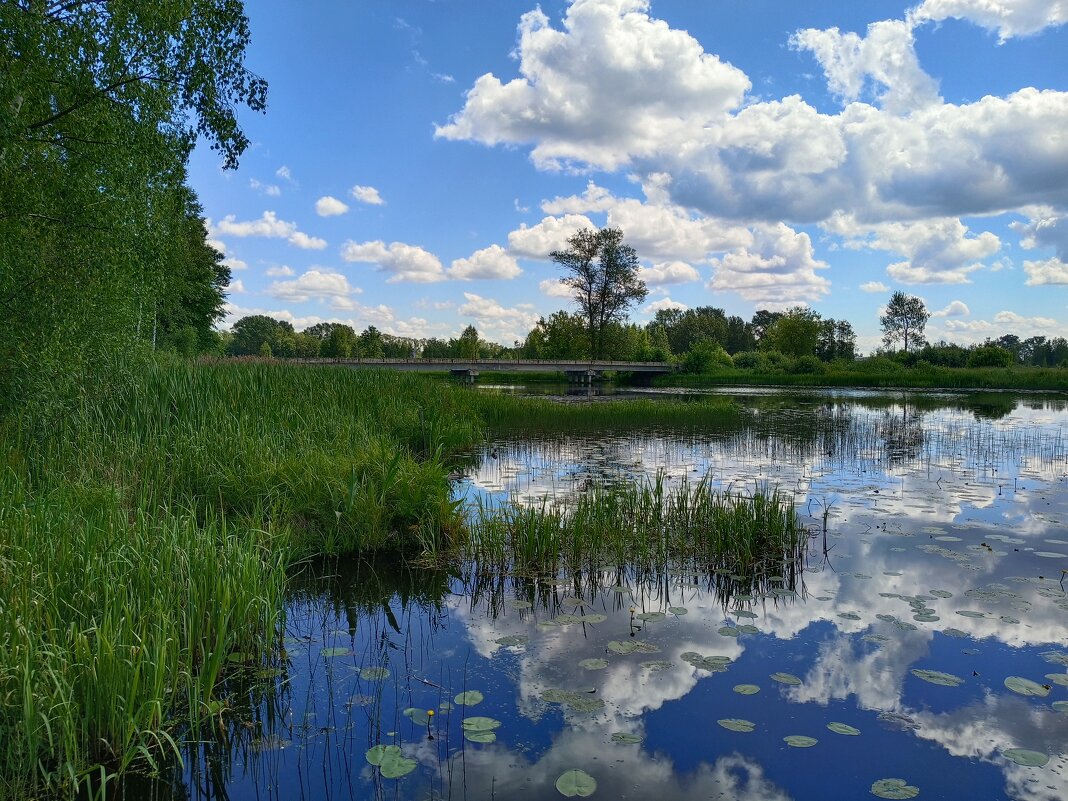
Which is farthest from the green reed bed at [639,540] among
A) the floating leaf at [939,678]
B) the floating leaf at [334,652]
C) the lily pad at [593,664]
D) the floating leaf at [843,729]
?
the floating leaf at [843,729]

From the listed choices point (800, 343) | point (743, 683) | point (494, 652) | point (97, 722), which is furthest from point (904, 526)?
point (800, 343)

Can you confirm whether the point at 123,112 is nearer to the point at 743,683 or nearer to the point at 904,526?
the point at 743,683

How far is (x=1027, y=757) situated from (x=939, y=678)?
1.07 meters

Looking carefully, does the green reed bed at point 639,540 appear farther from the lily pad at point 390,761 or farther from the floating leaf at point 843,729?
the lily pad at point 390,761

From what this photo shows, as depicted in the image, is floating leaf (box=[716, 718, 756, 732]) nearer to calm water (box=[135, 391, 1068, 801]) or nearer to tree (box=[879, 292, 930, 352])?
calm water (box=[135, 391, 1068, 801])

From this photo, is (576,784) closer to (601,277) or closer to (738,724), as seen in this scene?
(738,724)

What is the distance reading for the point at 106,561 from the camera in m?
5.38

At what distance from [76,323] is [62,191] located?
2.20 m

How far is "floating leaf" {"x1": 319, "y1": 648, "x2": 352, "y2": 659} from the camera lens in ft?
18.8

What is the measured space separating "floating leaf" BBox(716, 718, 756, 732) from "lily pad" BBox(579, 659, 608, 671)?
43.7 inches

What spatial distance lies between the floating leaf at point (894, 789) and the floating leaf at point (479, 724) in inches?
98.4

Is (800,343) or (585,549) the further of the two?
(800,343)

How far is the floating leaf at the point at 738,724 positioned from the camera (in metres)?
4.62

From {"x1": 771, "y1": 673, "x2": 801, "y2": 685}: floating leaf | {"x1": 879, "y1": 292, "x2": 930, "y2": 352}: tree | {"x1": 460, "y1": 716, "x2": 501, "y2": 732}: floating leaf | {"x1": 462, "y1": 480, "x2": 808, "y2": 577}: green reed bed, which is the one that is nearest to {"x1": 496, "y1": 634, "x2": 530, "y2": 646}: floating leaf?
{"x1": 460, "y1": 716, "x2": 501, "y2": 732}: floating leaf
